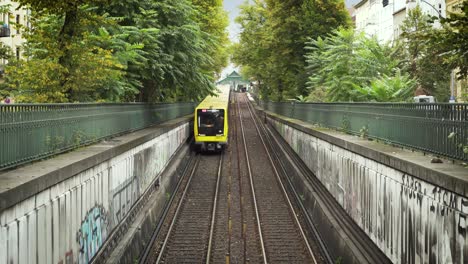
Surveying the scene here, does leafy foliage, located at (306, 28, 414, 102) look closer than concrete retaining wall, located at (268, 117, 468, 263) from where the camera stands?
No

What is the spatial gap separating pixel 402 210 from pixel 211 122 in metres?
27.2

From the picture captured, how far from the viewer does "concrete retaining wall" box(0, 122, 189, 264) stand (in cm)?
705

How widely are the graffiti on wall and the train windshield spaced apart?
24.5 metres

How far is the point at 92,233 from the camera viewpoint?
10.8m

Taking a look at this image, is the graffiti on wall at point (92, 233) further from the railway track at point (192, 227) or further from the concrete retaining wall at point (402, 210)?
the concrete retaining wall at point (402, 210)

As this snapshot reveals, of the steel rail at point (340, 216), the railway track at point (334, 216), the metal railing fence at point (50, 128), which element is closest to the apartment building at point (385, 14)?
the railway track at point (334, 216)

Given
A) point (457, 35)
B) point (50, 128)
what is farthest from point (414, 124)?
point (50, 128)

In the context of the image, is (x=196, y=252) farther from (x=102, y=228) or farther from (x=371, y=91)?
(x=371, y=91)

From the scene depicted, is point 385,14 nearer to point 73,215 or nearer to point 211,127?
point 211,127


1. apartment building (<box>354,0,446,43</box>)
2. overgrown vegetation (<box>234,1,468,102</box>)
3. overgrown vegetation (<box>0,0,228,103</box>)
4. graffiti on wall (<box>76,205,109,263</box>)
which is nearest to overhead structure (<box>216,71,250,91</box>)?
apartment building (<box>354,0,446,43</box>)

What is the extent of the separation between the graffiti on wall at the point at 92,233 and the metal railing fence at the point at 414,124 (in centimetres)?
615

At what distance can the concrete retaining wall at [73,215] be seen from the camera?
7.05 metres

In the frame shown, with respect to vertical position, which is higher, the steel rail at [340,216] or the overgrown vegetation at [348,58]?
the overgrown vegetation at [348,58]

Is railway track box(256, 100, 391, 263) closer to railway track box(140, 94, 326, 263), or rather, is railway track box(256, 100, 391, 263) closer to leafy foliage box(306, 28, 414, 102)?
railway track box(140, 94, 326, 263)
